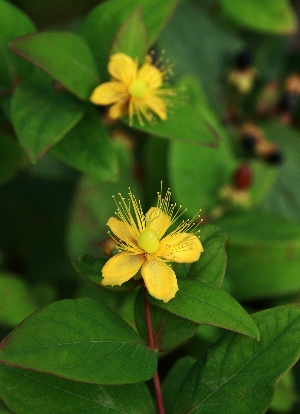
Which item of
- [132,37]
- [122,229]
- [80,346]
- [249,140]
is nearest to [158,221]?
[122,229]

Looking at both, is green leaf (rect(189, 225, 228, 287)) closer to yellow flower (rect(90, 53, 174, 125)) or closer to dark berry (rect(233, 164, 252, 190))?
yellow flower (rect(90, 53, 174, 125))

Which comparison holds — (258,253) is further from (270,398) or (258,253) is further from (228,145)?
(270,398)

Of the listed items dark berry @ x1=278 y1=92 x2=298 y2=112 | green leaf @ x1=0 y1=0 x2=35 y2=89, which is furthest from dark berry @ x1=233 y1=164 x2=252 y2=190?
green leaf @ x1=0 y1=0 x2=35 y2=89

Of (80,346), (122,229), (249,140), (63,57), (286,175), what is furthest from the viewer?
(286,175)

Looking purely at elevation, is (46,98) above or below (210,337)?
above

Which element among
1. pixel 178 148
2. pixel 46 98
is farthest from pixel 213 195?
pixel 46 98

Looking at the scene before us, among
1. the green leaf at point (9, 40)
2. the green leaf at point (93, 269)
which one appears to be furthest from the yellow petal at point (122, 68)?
the green leaf at point (93, 269)

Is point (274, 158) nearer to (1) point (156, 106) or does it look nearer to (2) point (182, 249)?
(1) point (156, 106)
